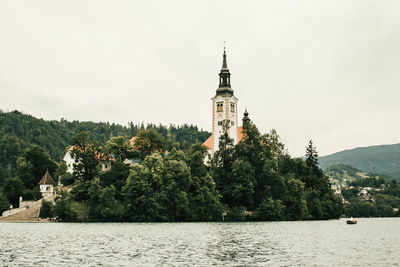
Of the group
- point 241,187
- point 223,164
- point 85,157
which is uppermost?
point 85,157

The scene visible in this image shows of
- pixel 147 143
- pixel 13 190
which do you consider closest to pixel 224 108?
pixel 147 143

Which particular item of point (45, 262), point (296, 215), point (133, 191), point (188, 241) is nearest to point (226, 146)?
point (296, 215)

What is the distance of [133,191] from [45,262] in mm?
55127

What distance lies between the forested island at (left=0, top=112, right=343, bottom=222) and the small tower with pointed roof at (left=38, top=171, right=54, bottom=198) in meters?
1.98

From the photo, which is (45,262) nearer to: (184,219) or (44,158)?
(184,219)

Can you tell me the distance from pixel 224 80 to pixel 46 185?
174 feet

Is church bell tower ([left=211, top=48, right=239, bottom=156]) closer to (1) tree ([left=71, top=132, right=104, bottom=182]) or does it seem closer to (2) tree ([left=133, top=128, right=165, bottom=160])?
(2) tree ([left=133, top=128, right=165, bottom=160])

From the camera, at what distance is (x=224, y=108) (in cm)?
11656

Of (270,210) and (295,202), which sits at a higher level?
(295,202)

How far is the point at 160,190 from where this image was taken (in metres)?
82.9

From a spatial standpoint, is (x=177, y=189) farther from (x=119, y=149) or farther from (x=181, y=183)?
(x=119, y=149)

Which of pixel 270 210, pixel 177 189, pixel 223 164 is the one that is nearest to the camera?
pixel 177 189

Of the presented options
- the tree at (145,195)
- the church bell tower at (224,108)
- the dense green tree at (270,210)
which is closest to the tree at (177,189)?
A: the tree at (145,195)

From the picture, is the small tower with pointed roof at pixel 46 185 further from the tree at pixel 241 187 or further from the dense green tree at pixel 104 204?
the tree at pixel 241 187
